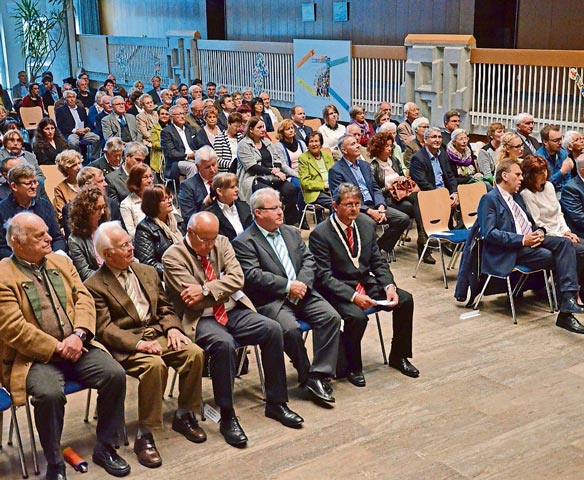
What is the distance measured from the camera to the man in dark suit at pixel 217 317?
415 cm

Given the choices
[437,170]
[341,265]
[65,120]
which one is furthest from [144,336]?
[65,120]

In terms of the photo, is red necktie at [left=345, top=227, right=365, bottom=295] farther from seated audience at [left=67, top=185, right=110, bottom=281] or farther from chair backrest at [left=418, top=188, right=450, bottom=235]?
chair backrest at [left=418, top=188, right=450, bottom=235]

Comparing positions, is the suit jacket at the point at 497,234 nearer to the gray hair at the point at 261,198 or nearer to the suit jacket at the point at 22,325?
the gray hair at the point at 261,198

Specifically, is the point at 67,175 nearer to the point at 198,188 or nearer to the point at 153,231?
the point at 198,188

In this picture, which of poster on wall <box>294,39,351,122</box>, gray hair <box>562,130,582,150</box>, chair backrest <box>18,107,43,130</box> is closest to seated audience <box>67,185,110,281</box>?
gray hair <box>562,130,582,150</box>

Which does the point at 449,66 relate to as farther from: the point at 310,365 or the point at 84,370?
the point at 84,370

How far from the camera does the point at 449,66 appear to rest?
34.5ft

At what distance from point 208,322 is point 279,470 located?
35.2 inches

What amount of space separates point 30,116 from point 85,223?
8512 mm

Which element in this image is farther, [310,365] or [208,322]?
[310,365]

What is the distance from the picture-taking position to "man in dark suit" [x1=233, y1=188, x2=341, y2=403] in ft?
14.9

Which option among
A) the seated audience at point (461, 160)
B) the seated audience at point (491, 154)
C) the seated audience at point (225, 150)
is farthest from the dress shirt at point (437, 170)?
the seated audience at point (225, 150)

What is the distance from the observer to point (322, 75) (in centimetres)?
1288

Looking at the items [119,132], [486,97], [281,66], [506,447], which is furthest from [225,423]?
[281,66]
